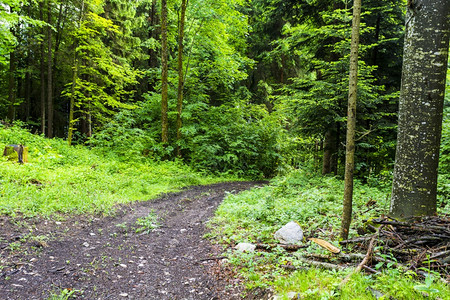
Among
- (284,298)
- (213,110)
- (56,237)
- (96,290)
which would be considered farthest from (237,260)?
(213,110)

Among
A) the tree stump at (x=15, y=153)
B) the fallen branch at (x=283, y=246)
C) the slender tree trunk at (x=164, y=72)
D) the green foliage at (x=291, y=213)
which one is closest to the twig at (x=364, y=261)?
the green foliage at (x=291, y=213)

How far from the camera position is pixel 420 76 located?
368cm

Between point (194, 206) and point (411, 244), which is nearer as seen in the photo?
point (411, 244)

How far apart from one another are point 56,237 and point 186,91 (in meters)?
11.9

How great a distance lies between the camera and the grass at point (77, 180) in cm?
588

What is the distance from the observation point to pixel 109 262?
4.00 m

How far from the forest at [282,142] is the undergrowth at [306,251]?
0.02m

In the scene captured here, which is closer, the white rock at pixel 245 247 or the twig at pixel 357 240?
the twig at pixel 357 240

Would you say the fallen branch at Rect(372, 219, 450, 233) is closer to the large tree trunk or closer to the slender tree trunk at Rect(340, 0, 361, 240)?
the large tree trunk

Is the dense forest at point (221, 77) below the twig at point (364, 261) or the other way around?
the other way around

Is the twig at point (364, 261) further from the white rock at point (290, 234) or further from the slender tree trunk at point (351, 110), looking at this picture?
the white rock at point (290, 234)

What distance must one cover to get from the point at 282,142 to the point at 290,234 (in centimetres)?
1221

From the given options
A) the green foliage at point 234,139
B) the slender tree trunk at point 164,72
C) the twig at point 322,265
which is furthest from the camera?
the green foliage at point 234,139

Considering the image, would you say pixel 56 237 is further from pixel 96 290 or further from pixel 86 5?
pixel 86 5
